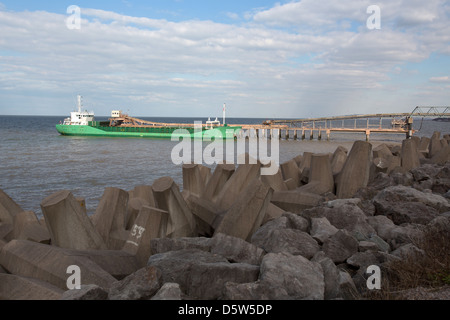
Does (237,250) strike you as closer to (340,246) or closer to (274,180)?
(340,246)

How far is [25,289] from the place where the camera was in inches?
123

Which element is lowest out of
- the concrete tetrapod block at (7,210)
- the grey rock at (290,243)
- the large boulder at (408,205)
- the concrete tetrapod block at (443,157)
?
the concrete tetrapod block at (7,210)

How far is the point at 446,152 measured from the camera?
10367 mm

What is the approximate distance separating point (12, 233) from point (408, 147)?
8.88 meters

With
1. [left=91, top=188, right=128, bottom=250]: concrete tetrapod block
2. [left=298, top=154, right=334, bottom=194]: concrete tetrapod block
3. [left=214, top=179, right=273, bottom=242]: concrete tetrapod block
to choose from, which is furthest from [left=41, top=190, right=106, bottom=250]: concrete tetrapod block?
[left=298, top=154, right=334, bottom=194]: concrete tetrapod block

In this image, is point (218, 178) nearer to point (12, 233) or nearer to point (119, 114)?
point (12, 233)

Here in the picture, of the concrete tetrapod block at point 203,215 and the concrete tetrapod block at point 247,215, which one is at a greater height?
the concrete tetrapod block at point 247,215

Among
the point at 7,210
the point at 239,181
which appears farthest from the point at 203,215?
the point at 7,210

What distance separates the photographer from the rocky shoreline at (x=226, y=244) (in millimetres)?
2744

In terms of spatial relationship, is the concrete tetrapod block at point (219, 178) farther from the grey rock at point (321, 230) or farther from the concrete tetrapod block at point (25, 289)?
the concrete tetrapod block at point (25, 289)

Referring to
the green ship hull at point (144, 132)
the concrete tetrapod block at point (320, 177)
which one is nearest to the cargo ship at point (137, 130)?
the green ship hull at point (144, 132)

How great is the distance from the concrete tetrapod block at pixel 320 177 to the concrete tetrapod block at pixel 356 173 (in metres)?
0.26
